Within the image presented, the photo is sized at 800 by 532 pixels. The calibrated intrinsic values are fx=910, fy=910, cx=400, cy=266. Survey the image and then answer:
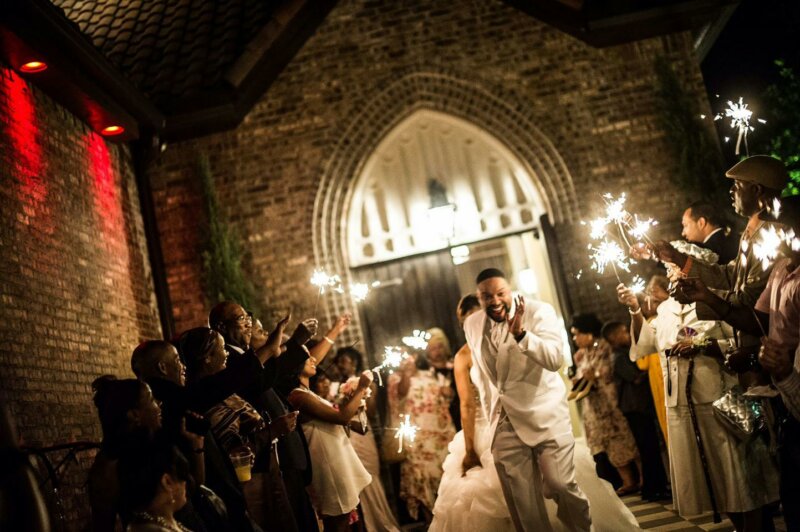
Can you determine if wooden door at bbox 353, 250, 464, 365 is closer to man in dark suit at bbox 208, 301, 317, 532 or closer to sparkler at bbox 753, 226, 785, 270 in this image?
man in dark suit at bbox 208, 301, 317, 532

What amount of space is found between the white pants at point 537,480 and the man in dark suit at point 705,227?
1.89 meters

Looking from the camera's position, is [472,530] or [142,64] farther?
[142,64]

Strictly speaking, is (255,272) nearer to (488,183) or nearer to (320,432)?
(488,183)

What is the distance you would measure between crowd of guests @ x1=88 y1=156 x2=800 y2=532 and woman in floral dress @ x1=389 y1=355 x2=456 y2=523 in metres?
0.48

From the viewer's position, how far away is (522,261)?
1408 centimetres

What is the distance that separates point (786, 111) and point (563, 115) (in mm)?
11235

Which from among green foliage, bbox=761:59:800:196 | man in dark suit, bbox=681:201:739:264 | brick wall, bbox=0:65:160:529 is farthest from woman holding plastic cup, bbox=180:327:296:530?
green foliage, bbox=761:59:800:196

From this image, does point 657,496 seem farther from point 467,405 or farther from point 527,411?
point 527,411

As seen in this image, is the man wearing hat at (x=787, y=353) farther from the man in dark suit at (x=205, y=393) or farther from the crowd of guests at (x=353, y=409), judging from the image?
the man in dark suit at (x=205, y=393)

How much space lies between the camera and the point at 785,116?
20.9 metres

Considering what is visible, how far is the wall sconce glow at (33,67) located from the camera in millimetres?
7988

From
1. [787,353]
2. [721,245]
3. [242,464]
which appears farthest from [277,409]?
[721,245]

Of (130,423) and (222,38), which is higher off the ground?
(222,38)

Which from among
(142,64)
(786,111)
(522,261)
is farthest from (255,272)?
(786,111)
